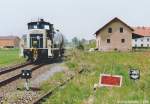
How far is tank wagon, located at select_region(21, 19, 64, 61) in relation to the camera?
3125 centimetres

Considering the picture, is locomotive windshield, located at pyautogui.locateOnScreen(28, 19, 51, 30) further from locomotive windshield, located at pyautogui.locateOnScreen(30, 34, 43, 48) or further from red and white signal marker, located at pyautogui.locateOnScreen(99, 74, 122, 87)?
red and white signal marker, located at pyautogui.locateOnScreen(99, 74, 122, 87)

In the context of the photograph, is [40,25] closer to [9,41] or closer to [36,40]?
[36,40]

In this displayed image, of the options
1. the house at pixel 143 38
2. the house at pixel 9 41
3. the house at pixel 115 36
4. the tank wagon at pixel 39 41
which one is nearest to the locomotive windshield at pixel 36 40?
the tank wagon at pixel 39 41

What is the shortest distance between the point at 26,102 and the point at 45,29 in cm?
1997

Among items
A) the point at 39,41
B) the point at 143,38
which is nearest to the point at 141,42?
the point at 143,38

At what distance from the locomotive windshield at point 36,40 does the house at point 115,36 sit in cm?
4993

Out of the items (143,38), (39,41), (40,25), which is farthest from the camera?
(143,38)

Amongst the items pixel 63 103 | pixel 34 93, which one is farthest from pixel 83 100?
pixel 34 93

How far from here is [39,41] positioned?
32.2m

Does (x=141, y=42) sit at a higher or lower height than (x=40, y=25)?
lower

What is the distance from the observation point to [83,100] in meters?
12.2

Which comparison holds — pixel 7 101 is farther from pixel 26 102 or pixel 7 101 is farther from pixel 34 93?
pixel 34 93

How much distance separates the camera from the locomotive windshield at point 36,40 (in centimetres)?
3209

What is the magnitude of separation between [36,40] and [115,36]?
52.1 metres
